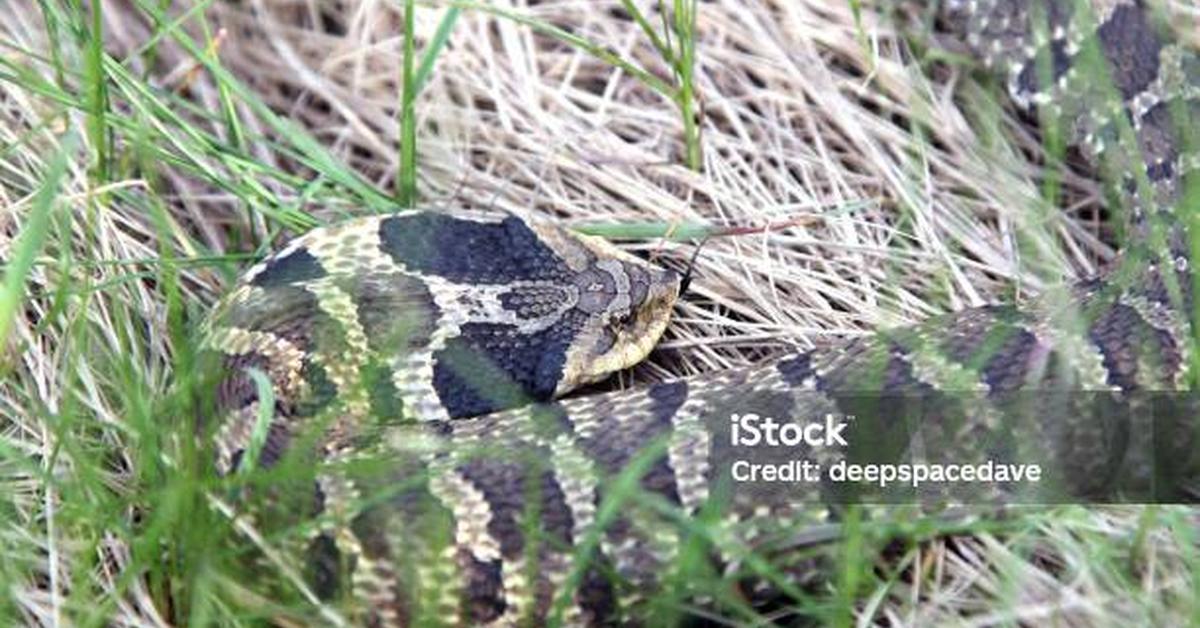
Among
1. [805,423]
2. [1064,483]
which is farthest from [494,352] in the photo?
[1064,483]

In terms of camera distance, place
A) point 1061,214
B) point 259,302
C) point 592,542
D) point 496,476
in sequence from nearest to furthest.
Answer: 1. point 592,542
2. point 496,476
3. point 259,302
4. point 1061,214

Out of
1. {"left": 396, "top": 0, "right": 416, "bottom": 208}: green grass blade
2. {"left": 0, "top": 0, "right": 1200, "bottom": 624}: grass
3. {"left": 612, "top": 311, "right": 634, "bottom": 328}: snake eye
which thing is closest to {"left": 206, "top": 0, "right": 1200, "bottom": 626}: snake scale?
{"left": 612, "top": 311, "right": 634, "bottom": 328}: snake eye

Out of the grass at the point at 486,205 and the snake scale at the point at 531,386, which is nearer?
the grass at the point at 486,205

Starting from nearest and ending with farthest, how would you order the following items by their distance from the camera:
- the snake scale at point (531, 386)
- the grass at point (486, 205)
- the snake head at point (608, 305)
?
the grass at point (486, 205) → the snake scale at point (531, 386) → the snake head at point (608, 305)

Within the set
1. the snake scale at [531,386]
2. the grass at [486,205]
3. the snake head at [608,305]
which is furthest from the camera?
the snake head at [608,305]

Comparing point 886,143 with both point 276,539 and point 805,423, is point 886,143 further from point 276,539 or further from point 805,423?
point 276,539

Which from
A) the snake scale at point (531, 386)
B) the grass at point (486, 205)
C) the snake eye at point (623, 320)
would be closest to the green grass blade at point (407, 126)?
the grass at point (486, 205)

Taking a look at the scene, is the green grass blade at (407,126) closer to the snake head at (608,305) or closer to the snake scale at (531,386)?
the snake scale at (531,386)
